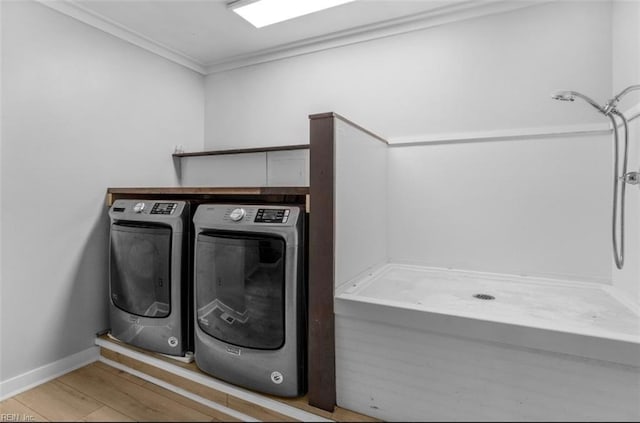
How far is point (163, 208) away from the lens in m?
2.01

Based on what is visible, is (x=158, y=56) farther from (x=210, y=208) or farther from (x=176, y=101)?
(x=210, y=208)

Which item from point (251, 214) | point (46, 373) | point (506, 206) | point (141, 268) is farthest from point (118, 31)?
point (506, 206)

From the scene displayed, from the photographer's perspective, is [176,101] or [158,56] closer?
[158,56]

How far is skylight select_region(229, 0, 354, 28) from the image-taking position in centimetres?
209

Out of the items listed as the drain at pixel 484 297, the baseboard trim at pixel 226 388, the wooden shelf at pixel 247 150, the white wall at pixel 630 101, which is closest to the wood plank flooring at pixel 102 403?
the baseboard trim at pixel 226 388

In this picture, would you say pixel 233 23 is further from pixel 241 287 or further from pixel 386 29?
pixel 241 287

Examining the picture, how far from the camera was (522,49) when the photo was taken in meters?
2.07

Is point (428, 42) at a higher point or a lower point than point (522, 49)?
higher

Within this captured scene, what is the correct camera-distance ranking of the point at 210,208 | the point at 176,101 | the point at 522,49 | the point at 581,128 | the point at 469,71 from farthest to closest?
the point at 176,101
the point at 469,71
the point at 522,49
the point at 581,128
the point at 210,208

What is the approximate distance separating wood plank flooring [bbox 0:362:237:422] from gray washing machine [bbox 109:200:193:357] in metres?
0.22

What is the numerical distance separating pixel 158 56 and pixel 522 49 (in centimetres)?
269

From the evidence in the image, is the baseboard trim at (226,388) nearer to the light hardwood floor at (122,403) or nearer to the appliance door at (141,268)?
the light hardwood floor at (122,403)

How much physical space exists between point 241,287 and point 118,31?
6.95 feet

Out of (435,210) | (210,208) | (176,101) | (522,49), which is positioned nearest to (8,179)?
(210,208)
